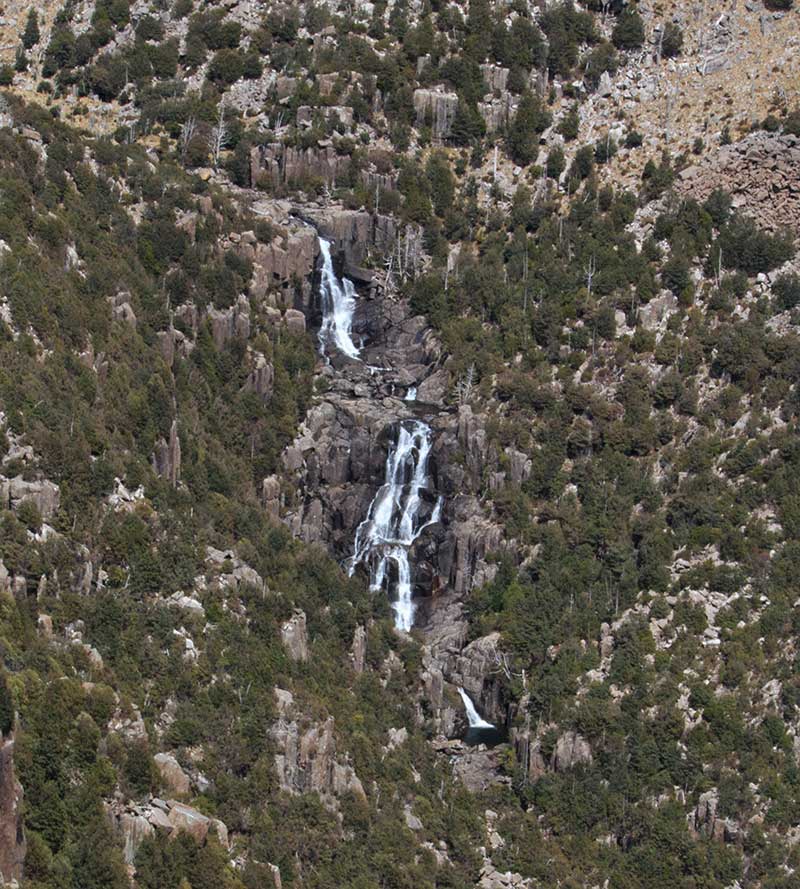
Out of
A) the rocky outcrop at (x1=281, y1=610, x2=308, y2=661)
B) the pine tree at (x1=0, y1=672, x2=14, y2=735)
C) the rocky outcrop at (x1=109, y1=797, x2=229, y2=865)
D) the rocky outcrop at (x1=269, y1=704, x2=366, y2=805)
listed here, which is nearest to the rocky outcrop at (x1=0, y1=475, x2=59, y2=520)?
the rocky outcrop at (x1=269, y1=704, x2=366, y2=805)

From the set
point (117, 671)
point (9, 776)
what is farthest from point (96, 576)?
point (9, 776)

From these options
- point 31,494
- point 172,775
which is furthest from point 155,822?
point 31,494

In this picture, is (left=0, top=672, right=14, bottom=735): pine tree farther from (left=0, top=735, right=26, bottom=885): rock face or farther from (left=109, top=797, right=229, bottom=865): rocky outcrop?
(left=109, top=797, right=229, bottom=865): rocky outcrop

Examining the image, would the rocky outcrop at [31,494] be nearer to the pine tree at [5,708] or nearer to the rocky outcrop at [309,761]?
the rocky outcrop at [309,761]

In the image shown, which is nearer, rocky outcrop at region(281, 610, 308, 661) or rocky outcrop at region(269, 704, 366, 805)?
rocky outcrop at region(269, 704, 366, 805)

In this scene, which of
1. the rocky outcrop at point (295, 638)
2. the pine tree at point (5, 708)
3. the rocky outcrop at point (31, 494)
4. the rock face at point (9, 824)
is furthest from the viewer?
the rocky outcrop at point (295, 638)

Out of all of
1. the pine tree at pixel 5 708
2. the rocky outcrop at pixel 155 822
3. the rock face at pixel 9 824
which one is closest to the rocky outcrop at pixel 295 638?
the rocky outcrop at pixel 155 822

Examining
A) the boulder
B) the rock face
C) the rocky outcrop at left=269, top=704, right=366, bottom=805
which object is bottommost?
the rocky outcrop at left=269, top=704, right=366, bottom=805

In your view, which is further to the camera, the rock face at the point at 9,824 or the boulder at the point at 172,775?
the boulder at the point at 172,775

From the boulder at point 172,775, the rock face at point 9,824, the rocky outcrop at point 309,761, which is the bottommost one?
the rocky outcrop at point 309,761
